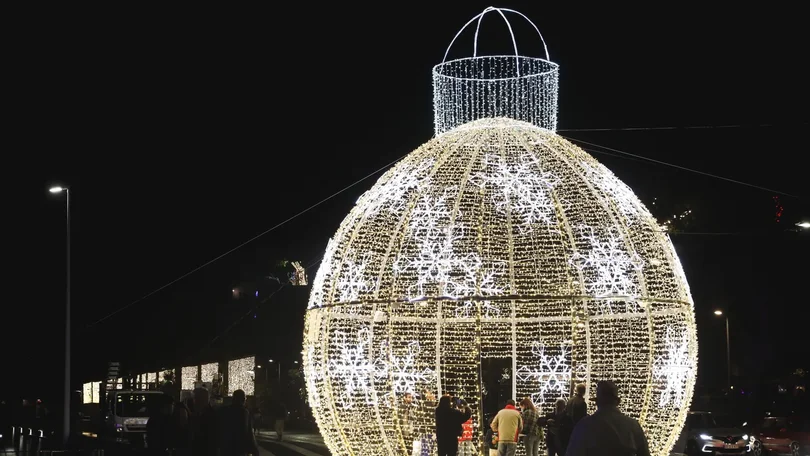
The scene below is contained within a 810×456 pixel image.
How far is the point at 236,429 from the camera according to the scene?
31.8ft

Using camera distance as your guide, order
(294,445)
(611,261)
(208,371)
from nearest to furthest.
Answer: (611,261), (294,445), (208,371)

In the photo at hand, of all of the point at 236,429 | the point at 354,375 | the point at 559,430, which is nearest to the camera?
Answer: the point at 236,429

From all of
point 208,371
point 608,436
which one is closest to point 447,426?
point 608,436

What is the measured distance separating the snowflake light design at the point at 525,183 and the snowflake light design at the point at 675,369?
6.32 feet

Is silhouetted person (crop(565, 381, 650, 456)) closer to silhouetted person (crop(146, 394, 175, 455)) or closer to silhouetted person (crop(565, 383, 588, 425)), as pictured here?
silhouetted person (crop(565, 383, 588, 425))

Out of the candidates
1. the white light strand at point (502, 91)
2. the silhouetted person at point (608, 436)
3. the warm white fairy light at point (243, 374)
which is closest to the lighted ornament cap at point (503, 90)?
the white light strand at point (502, 91)

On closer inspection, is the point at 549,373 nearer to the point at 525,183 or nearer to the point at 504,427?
the point at 504,427

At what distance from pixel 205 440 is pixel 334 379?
242 cm
